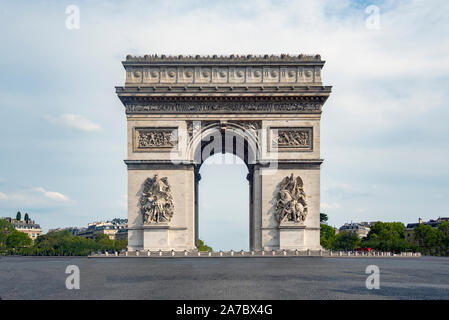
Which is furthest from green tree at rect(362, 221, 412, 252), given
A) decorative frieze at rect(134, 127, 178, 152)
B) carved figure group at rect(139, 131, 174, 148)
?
carved figure group at rect(139, 131, 174, 148)

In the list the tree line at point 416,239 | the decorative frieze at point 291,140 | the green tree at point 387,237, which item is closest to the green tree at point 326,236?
the tree line at point 416,239

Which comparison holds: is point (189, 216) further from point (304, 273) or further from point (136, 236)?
point (304, 273)

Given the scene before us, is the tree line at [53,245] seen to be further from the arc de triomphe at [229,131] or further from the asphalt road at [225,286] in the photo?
the asphalt road at [225,286]

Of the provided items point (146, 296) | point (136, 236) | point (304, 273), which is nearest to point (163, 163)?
point (136, 236)

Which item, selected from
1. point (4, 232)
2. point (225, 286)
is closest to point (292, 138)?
point (225, 286)

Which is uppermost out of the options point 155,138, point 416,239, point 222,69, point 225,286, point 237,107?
point 222,69

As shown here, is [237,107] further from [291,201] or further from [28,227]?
[28,227]

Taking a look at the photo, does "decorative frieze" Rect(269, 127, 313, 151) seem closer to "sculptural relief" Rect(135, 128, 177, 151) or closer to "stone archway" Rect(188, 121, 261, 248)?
"stone archway" Rect(188, 121, 261, 248)
